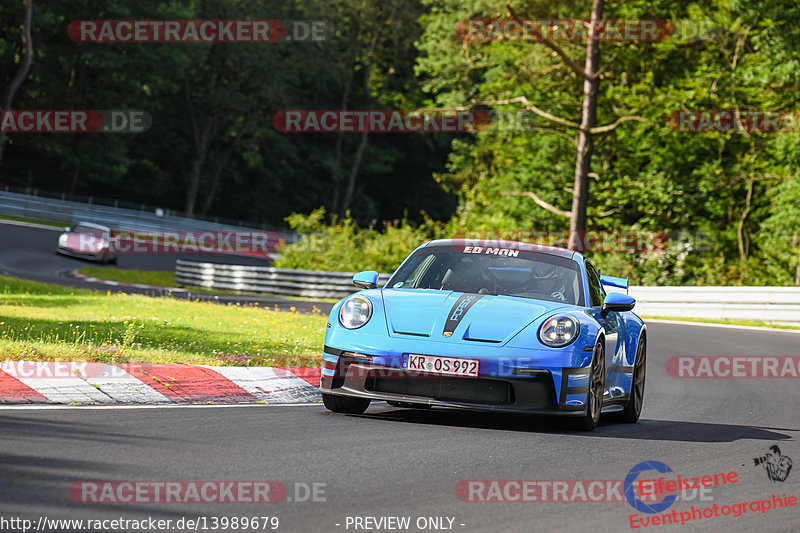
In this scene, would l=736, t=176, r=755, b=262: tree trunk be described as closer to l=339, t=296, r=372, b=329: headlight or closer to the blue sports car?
the blue sports car

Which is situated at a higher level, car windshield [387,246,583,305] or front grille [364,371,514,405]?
car windshield [387,246,583,305]

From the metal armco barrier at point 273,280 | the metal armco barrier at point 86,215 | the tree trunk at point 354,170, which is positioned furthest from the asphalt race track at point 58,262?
the tree trunk at point 354,170

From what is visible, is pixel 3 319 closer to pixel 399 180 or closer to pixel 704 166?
pixel 704 166

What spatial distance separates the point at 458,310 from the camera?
25.2ft

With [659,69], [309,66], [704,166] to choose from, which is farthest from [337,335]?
[309,66]

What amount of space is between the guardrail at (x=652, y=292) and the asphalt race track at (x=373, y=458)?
49.1 feet

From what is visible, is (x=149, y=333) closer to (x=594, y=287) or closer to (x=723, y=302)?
(x=594, y=287)
